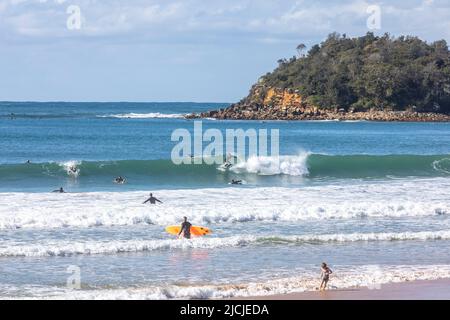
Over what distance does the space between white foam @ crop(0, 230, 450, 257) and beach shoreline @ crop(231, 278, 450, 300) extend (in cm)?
436

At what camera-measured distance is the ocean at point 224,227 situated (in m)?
15.3

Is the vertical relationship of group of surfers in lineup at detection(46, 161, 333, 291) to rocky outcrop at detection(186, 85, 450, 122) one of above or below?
below

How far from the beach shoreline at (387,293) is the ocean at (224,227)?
0.27m

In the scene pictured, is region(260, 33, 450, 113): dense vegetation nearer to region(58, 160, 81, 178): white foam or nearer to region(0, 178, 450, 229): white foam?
region(58, 160, 81, 178): white foam

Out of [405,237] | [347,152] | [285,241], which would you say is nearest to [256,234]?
[285,241]

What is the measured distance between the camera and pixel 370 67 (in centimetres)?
9625

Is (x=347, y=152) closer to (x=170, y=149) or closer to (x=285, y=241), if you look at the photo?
(x=170, y=149)

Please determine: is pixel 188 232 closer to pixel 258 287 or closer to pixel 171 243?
pixel 171 243

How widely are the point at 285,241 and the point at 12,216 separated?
22.7 feet

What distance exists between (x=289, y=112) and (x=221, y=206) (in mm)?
69402

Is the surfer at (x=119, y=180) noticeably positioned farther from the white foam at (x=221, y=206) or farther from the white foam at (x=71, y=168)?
the white foam at (x=221, y=206)

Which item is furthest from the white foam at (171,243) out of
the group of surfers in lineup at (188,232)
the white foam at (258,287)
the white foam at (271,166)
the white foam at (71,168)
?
the white foam at (71,168)

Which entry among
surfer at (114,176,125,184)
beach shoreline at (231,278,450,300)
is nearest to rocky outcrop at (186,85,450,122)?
surfer at (114,176,125,184)

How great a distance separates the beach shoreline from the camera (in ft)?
46.1
